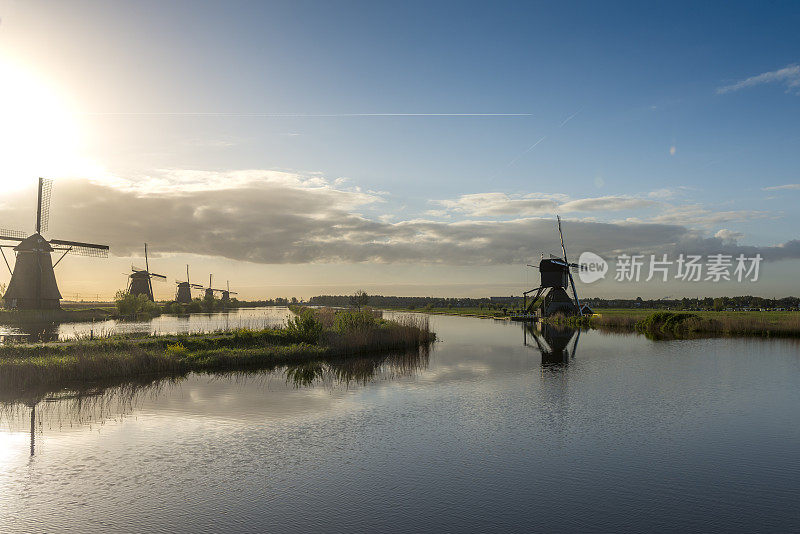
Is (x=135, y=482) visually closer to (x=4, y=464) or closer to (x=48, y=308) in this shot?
(x=4, y=464)

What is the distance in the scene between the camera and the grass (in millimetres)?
21297

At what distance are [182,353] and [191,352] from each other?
1.02 m

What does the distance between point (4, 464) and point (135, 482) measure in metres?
3.70

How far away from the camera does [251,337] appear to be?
31938 mm

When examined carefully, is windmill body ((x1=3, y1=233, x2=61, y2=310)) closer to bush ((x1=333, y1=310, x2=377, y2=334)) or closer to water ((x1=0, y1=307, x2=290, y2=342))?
water ((x1=0, y1=307, x2=290, y2=342))

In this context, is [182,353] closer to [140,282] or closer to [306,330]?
[306,330]

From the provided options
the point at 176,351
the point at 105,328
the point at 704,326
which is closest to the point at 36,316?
the point at 105,328

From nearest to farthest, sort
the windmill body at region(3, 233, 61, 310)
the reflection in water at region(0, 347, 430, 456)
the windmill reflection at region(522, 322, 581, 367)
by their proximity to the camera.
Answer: the reflection in water at region(0, 347, 430, 456), the windmill reflection at region(522, 322, 581, 367), the windmill body at region(3, 233, 61, 310)

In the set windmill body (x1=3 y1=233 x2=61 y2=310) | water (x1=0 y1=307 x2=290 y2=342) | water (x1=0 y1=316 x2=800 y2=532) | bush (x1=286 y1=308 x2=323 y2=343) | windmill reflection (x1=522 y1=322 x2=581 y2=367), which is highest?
windmill body (x1=3 y1=233 x2=61 y2=310)

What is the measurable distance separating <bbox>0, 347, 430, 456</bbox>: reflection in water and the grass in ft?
5.61

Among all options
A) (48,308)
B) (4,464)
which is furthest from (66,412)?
(48,308)

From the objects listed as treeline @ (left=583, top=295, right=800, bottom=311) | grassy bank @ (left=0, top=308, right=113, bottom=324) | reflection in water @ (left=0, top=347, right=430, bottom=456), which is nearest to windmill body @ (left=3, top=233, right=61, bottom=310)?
grassy bank @ (left=0, top=308, right=113, bottom=324)

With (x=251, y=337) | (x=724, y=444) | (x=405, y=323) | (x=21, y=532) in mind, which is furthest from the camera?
(x=405, y=323)

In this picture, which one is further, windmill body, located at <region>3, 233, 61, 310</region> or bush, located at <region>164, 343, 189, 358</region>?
windmill body, located at <region>3, 233, 61, 310</region>
